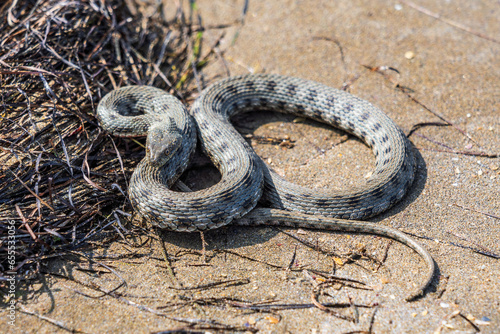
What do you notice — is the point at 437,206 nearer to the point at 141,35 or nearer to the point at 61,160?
the point at 61,160

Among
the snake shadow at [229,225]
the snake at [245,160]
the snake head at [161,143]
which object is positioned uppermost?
the snake head at [161,143]

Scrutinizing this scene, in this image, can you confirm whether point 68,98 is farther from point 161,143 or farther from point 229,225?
point 229,225

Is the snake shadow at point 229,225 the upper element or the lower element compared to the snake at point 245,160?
lower

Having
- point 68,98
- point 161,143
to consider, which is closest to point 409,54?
point 161,143

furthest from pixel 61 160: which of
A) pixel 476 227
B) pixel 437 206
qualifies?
pixel 476 227

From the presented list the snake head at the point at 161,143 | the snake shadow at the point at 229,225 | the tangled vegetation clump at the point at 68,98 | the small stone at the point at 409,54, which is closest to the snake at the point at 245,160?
the snake head at the point at 161,143

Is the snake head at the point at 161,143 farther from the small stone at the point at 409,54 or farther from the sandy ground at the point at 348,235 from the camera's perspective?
the small stone at the point at 409,54

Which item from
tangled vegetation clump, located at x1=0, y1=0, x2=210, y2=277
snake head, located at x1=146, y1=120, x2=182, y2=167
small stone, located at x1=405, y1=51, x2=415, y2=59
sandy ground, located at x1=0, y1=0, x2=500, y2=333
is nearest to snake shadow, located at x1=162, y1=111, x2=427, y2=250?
sandy ground, located at x1=0, y1=0, x2=500, y2=333
